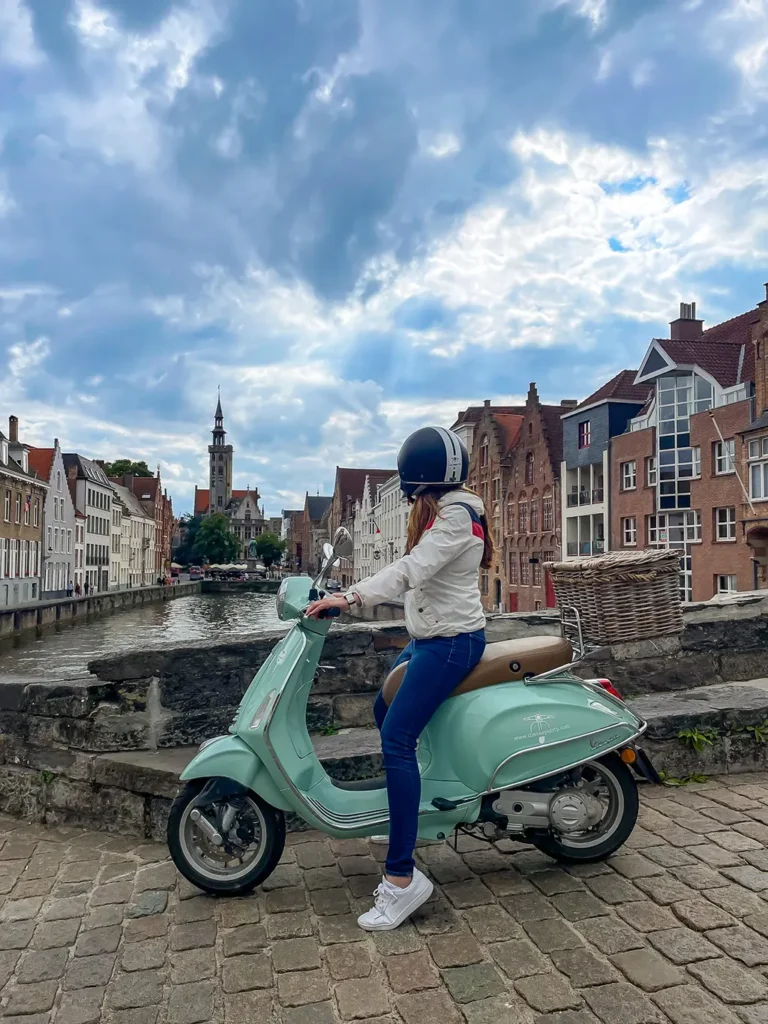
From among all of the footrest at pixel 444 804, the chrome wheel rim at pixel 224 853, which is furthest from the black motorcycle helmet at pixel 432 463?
the chrome wheel rim at pixel 224 853

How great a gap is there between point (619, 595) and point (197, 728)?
2571 mm

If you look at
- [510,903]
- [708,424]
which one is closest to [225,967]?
[510,903]

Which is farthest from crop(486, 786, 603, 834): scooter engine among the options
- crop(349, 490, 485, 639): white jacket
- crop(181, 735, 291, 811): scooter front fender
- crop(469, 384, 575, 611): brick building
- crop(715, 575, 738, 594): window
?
crop(469, 384, 575, 611): brick building

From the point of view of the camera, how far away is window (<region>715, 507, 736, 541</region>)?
31250 mm

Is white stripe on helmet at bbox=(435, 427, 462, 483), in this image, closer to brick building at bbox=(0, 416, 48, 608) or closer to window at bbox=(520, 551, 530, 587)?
window at bbox=(520, 551, 530, 587)

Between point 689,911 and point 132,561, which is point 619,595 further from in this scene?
point 132,561

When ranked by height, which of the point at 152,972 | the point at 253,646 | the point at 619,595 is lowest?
the point at 152,972

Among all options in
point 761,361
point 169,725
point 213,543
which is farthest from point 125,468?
point 169,725

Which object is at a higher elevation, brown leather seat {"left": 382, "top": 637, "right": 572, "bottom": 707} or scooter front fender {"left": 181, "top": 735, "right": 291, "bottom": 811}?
brown leather seat {"left": 382, "top": 637, "right": 572, "bottom": 707}

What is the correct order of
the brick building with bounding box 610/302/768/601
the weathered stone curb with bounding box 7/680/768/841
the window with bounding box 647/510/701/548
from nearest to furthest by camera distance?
the weathered stone curb with bounding box 7/680/768/841 → the brick building with bounding box 610/302/768/601 → the window with bounding box 647/510/701/548

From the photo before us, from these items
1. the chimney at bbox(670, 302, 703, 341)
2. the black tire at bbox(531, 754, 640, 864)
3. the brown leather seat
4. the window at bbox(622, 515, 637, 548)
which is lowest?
the black tire at bbox(531, 754, 640, 864)

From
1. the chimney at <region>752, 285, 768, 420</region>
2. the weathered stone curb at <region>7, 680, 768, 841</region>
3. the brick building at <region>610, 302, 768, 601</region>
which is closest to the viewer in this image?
the weathered stone curb at <region>7, 680, 768, 841</region>

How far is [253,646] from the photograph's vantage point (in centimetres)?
485

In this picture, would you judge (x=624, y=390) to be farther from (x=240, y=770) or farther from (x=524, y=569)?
(x=240, y=770)
